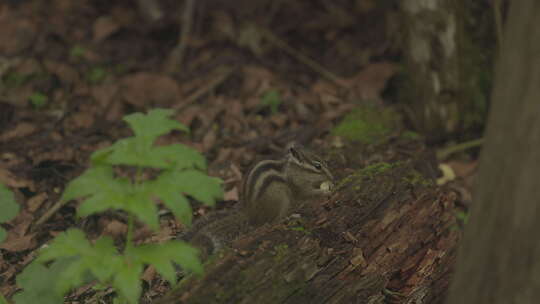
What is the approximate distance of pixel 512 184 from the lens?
7.73 ft

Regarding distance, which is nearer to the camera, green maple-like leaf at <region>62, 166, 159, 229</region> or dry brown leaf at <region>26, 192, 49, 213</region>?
green maple-like leaf at <region>62, 166, 159, 229</region>

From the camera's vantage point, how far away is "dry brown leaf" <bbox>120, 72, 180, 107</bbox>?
23.0 ft

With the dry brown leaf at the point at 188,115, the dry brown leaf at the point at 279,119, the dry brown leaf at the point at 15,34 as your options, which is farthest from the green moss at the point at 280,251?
the dry brown leaf at the point at 15,34

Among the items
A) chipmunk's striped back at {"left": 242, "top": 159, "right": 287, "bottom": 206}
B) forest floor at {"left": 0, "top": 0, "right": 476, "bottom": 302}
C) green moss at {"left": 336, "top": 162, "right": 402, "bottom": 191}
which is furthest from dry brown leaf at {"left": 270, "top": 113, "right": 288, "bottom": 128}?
chipmunk's striped back at {"left": 242, "top": 159, "right": 287, "bottom": 206}

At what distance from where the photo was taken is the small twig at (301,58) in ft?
24.3

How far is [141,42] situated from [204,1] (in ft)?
3.34

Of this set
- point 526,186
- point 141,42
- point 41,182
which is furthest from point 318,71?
point 526,186

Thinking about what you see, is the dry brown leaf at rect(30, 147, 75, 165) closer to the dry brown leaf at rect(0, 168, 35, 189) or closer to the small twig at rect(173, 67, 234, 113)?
the dry brown leaf at rect(0, 168, 35, 189)

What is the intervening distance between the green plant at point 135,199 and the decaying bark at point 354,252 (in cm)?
44

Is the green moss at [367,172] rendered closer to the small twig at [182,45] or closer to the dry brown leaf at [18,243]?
the dry brown leaf at [18,243]

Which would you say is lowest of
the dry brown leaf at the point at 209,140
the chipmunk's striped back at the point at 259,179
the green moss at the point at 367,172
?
the green moss at the point at 367,172

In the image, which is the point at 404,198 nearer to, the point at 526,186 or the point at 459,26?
the point at 526,186

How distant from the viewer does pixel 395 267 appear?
409 centimetres

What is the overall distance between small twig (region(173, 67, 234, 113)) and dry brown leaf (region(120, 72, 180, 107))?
158 mm
